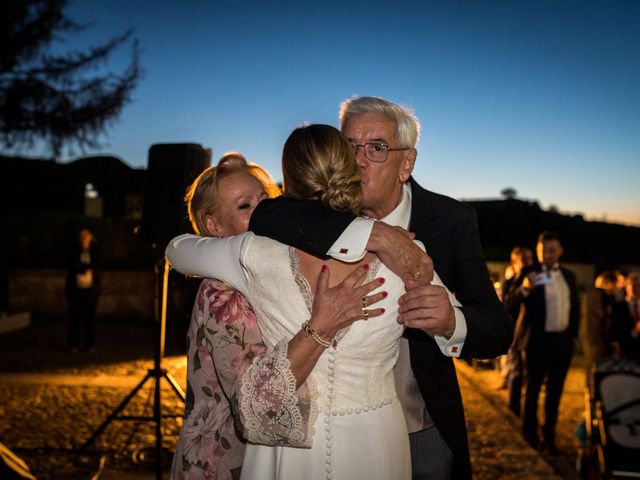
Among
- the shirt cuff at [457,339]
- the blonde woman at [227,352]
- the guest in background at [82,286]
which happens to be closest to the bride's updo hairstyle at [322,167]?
the blonde woman at [227,352]

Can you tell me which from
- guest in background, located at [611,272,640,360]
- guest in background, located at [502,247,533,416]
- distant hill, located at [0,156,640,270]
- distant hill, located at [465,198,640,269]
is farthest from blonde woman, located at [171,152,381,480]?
distant hill, located at [465,198,640,269]

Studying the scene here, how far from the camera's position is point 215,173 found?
6.76 feet

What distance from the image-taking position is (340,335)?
144cm

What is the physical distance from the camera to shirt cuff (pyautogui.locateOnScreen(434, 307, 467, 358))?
1596 mm

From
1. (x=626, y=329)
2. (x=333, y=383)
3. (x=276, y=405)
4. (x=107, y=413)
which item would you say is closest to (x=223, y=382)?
(x=276, y=405)

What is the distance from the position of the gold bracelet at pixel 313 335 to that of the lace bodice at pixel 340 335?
41mm

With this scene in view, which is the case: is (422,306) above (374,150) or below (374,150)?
below

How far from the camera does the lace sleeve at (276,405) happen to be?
1.42 m

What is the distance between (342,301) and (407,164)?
35.5 inches

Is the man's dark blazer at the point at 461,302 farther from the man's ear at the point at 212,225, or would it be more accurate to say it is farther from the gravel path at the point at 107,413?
the gravel path at the point at 107,413

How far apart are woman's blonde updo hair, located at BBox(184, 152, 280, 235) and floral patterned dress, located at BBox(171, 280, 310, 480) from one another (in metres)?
0.38

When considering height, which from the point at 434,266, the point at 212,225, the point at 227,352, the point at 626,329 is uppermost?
the point at 212,225

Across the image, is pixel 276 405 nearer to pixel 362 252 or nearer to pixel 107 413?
pixel 362 252

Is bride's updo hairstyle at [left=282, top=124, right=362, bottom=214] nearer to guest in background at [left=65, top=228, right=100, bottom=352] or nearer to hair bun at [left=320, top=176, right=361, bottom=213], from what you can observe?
hair bun at [left=320, top=176, right=361, bottom=213]
